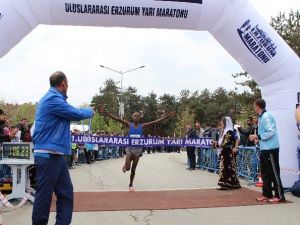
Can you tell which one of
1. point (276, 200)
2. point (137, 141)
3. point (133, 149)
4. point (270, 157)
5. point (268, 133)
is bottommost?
point (276, 200)

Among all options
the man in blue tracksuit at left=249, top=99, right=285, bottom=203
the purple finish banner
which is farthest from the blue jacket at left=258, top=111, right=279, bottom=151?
the purple finish banner

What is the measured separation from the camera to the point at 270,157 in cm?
880

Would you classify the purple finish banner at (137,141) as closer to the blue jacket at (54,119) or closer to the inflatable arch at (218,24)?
the inflatable arch at (218,24)

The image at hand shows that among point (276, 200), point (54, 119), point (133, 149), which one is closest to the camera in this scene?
point (54, 119)

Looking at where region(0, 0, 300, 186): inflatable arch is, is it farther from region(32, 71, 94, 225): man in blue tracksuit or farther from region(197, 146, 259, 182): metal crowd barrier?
region(32, 71, 94, 225): man in blue tracksuit

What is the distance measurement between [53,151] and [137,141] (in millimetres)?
5739

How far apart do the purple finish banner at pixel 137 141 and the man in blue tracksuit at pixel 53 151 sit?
555 cm

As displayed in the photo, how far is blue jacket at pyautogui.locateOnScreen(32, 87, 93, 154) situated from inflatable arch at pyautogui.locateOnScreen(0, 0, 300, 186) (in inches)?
124

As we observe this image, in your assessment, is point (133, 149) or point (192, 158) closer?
point (133, 149)

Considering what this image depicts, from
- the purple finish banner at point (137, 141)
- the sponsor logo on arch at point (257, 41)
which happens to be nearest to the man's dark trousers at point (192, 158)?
the purple finish banner at point (137, 141)

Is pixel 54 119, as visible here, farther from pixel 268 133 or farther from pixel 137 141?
pixel 137 141

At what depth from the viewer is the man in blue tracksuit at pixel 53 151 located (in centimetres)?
528

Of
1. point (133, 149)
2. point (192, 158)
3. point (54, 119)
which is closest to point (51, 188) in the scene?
point (54, 119)

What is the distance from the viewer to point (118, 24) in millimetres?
8984
